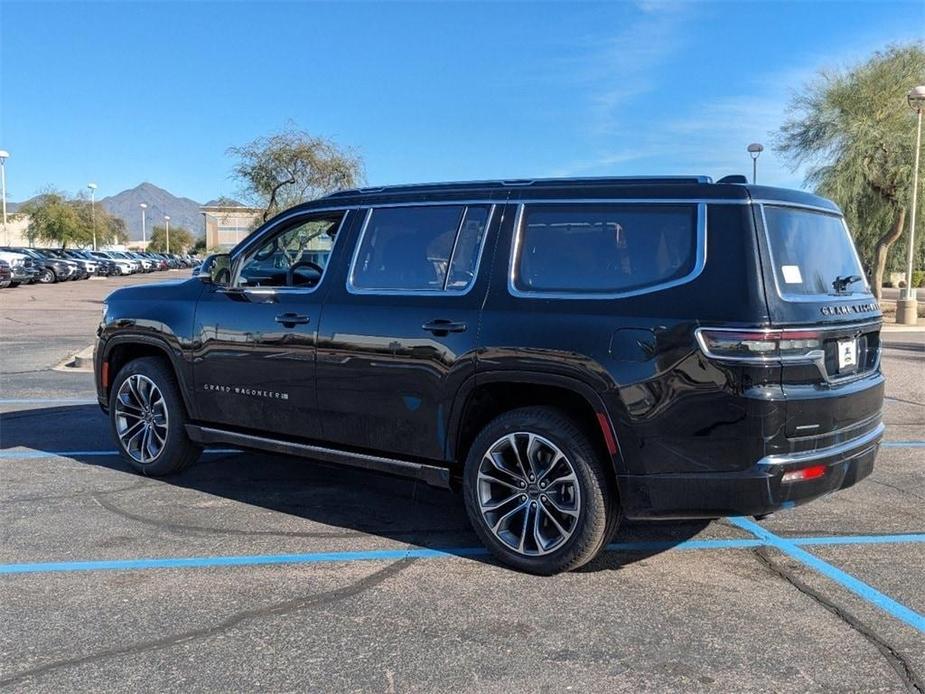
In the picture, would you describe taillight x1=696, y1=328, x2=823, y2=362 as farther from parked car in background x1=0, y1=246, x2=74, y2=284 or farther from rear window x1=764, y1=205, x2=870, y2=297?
parked car in background x1=0, y1=246, x2=74, y2=284

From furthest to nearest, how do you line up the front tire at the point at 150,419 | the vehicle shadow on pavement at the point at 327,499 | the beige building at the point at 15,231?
the beige building at the point at 15,231 < the front tire at the point at 150,419 < the vehicle shadow on pavement at the point at 327,499

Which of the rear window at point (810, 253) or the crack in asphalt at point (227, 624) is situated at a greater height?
the rear window at point (810, 253)

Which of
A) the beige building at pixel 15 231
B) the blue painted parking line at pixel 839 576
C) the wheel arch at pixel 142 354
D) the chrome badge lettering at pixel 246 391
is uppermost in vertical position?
the beige building at pixel 15 231

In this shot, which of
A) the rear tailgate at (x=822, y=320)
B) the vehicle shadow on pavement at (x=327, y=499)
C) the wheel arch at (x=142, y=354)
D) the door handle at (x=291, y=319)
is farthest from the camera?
the wheel arch at (x=142, y=354)

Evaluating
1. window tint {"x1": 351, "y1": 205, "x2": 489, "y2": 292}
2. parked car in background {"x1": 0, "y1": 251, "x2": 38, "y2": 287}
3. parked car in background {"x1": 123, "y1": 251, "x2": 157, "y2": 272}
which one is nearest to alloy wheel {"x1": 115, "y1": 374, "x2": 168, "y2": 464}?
window tint {"x1": 351, "y1": 205, "x2": 489, "y2": 292}

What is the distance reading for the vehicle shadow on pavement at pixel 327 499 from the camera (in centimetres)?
491

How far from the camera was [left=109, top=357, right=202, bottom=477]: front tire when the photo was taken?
5.90 m

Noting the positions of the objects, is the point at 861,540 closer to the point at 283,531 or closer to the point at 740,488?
the point at 740,488

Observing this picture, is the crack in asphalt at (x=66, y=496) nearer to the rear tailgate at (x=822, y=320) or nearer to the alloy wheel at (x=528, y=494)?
the alloy wheel at (x=528, y=494)

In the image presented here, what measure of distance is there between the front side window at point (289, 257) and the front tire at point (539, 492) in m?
1.81

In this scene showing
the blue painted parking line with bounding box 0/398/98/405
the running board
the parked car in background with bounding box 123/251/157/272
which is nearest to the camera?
the running board

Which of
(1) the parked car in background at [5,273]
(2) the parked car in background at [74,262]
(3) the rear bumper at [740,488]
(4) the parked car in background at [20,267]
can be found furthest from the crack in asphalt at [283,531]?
(2) the parked car in background at [74,262]

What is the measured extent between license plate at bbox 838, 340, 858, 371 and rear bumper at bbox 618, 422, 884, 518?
373 millimetres

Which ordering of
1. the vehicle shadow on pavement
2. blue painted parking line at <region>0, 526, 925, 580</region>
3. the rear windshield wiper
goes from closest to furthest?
the rear windshield wiper
blue painted parking line at <region>0, 526, 925, 580</region>
the vehicle shadow on pavement
